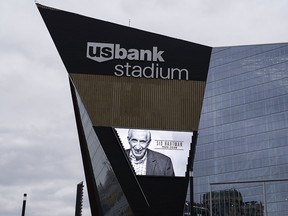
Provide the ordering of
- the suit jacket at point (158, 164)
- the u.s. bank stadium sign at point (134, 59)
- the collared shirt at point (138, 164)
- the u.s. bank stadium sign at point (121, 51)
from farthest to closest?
1. the u.s. bank stadium sign at point (134, 59)
2. the u.s. bank stadium sign at point (121, 51)
3. the suit jacket at point (158, 164)
4. the collared shirt at point (138, 164)

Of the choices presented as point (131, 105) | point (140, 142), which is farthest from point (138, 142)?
point (131, 105)

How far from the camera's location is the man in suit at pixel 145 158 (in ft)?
151

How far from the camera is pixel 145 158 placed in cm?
4631

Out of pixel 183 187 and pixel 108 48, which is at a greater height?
pixel 108 48

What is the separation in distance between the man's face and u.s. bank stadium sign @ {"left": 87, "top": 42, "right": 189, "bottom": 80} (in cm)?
515

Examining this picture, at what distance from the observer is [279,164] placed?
10900cm

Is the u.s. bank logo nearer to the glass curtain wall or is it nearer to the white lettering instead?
the white lettering

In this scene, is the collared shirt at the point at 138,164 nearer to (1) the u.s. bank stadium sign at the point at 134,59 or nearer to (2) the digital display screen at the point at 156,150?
(2) the digital display screen at the point at 156,150

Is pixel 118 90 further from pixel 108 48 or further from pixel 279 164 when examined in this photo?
pixel 279 164

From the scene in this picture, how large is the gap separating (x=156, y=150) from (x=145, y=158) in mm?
1208

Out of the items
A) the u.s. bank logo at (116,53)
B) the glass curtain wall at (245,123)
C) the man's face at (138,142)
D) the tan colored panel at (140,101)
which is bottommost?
the man's face at (138,142)

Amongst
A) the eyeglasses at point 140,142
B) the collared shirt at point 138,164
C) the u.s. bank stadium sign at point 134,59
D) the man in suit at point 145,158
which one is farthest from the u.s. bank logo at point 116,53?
the collared shirt at point 138,164

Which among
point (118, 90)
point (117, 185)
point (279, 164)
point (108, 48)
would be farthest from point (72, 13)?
point (279, 164)

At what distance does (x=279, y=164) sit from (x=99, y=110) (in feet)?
230
